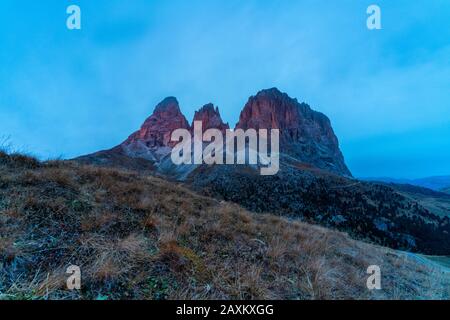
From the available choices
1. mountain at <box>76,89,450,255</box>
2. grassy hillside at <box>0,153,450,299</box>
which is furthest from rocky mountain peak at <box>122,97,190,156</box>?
grassy hillside at <box>0,153,450,299</box>

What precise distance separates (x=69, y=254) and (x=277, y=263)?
133 inches

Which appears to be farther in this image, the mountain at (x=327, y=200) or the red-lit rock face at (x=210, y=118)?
the red-lit rock face at (x=210, y=118)

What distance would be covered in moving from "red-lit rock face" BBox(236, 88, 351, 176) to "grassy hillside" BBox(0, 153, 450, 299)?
111 metres

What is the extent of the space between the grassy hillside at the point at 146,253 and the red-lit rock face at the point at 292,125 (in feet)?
363

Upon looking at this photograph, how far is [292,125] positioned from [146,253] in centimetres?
13660

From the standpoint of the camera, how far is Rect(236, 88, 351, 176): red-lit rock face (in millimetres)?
123062

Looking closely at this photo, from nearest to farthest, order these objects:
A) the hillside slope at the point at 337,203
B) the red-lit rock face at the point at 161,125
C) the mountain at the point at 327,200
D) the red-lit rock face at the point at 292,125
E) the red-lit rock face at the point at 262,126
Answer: the mountain at the point at 327,200 < the hillside slope at the point at 337,203 < the red-lit rock face at the point at 262,126 < the red-lit rock face at the point at 292,125 < the red-lit rock face at the point at 161,125

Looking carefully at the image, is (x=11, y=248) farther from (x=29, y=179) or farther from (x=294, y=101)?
(x=294, y=101)

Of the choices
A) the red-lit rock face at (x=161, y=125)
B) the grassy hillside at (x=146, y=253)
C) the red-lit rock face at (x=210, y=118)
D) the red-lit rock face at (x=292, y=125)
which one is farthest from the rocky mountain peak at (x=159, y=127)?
the grassy hillside at (x=146, y=253)

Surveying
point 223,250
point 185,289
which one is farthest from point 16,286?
point 223,250

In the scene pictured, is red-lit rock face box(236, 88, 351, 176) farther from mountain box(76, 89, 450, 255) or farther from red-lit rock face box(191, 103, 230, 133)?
mountain box(76, 89, 450, 255)

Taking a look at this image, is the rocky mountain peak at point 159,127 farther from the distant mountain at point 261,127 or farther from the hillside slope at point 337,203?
the hillside slope at point 337,203

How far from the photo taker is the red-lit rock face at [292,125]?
123 metres
